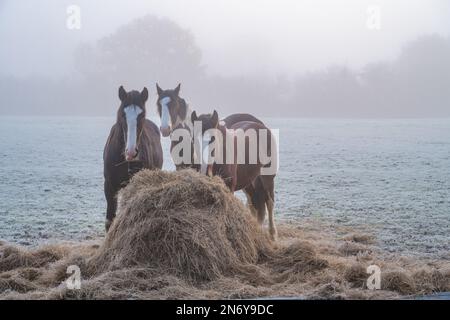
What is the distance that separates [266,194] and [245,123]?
3.26 feet

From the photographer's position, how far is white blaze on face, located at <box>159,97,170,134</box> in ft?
19.9

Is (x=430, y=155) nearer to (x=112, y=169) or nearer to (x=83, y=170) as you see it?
(x=83, y=170)

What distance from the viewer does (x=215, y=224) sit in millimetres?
4906

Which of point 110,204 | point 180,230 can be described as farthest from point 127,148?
point 180,230

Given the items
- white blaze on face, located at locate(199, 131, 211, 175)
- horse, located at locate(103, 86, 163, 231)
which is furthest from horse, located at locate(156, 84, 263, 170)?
white blaze on face, located at locate(199, 131, 211, 175)

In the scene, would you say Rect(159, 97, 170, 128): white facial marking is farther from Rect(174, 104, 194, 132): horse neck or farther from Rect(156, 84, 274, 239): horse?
Rect(174, 104, 194, 132): horse neck

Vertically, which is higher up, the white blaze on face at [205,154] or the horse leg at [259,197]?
the white blaze on face at [205,154]

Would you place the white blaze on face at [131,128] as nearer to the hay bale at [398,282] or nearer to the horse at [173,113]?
the horse at [173,113]

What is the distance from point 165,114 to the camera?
6.14 meters

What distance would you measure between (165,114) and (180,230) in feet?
5.97

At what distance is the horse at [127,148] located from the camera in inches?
207

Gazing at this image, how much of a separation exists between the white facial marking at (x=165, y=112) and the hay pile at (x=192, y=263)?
1020mm

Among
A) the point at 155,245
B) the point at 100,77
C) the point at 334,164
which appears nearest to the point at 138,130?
the point at 155,245

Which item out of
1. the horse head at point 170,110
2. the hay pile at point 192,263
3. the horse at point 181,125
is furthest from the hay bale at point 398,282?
the horse head at point 170,110
